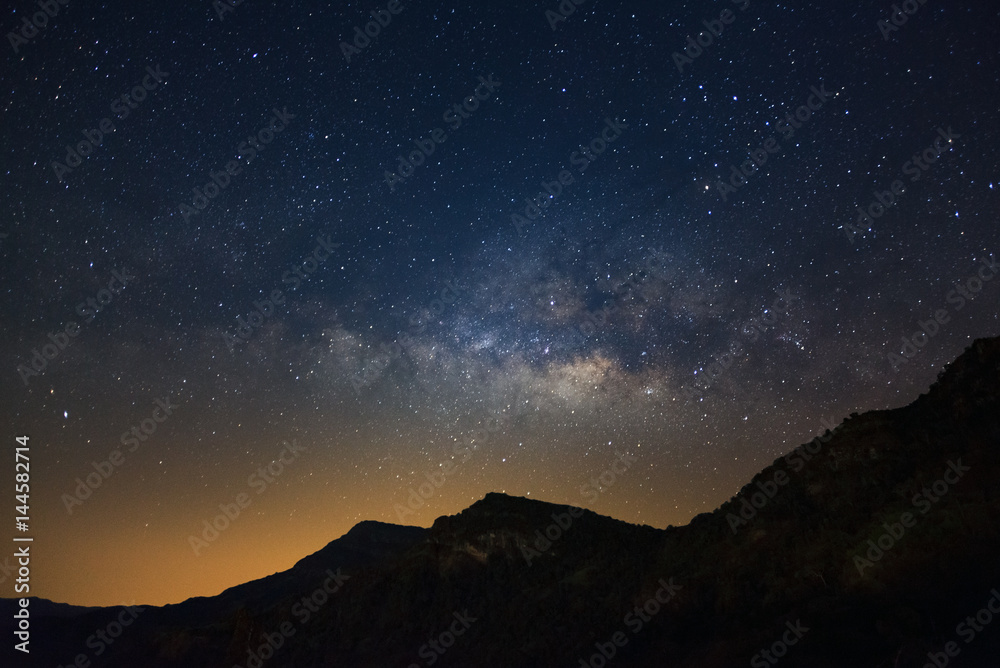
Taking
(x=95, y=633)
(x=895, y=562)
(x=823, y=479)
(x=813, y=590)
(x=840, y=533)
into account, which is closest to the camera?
(x=895, y=562)

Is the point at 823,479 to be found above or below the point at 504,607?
below

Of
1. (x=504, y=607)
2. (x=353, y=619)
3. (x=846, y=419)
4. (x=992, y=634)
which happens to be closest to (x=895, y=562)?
(x=992, y=634)

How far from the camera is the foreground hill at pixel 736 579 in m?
23.3

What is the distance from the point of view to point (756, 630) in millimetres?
27859

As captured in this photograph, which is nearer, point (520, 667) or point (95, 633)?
point (520, 667)

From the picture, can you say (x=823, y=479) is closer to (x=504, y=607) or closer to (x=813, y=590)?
(x=813, y=590)

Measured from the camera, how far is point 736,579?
104 feet

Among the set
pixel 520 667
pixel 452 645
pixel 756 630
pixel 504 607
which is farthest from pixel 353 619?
pixel 756 630

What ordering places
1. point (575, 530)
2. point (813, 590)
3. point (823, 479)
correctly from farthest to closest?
point (575, 530) < point (823, 479) < point (813, 590)

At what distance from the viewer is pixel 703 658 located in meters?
28.4

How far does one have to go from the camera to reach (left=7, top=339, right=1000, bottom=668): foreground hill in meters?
23.3

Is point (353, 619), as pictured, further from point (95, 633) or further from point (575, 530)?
point (95, 633)

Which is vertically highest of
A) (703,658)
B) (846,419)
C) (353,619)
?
(353,619)

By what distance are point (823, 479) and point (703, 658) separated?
13.0m
